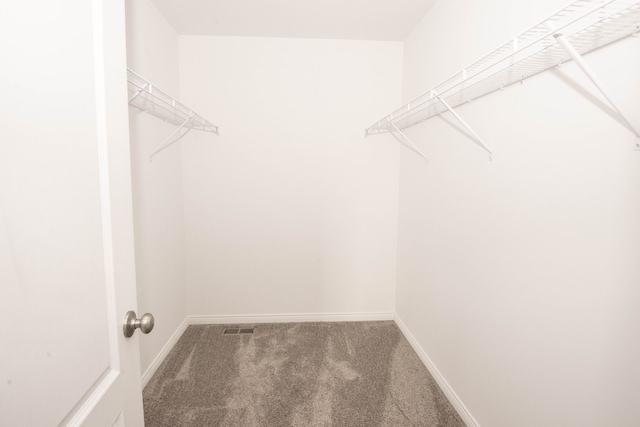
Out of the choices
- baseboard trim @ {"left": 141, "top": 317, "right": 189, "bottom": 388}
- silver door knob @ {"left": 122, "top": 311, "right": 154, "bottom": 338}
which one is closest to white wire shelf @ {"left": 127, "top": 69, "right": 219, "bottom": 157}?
silver door knob @ {"left": 122, "top": 311, "right": 154, "bottom": 338}

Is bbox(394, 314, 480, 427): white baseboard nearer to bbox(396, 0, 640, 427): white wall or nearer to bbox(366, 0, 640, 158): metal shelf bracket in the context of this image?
bbox(396, 0, 640, 427): white wall

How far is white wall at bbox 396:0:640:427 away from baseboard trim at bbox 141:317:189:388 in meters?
1.91

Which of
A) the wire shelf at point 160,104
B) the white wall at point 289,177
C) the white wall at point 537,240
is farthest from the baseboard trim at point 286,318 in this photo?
the wire shelf at point 160,104

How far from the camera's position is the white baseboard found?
5.02ft

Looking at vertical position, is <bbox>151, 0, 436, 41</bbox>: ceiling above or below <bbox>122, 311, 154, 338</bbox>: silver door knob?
Result: above

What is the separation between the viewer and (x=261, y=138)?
8.18ft

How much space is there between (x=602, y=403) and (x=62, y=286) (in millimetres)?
1481

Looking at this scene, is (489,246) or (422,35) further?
(422,35)

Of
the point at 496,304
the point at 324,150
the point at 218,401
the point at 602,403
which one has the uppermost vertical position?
the point at 324,150

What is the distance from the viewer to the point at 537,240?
3.64ft

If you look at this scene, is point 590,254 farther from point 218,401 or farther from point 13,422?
point 218,401

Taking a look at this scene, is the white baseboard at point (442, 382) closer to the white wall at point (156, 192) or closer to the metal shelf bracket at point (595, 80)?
the metal shelf bracket at point (595, 80)

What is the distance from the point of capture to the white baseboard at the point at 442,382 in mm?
1529

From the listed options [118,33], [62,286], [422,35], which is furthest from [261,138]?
[62,286]
